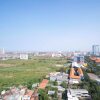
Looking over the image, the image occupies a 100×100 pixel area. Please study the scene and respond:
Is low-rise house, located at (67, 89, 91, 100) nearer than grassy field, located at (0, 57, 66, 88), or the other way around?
low-rise house, located at (67, 89, 91, 100)

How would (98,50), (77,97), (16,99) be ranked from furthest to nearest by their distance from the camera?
(98,50)
(77,97)
(16,99)

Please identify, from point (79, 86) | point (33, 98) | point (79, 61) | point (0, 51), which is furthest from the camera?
point (0, 51)

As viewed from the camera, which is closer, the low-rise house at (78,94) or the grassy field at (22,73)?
the low-rise house at (78,94)

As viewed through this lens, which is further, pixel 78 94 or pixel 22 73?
pixel 22 73

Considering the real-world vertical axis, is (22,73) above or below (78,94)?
above

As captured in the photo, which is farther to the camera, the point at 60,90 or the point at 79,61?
the point at 79,61

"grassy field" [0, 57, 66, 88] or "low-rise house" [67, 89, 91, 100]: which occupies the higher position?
"grassy field" [0, 57, 66, 88]

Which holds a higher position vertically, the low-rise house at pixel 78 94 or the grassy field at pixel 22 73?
the grassy field at pixel 22 73

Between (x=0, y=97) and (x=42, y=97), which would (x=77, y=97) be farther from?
(x=0, y=97)

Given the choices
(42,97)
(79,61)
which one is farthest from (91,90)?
(79,61)
